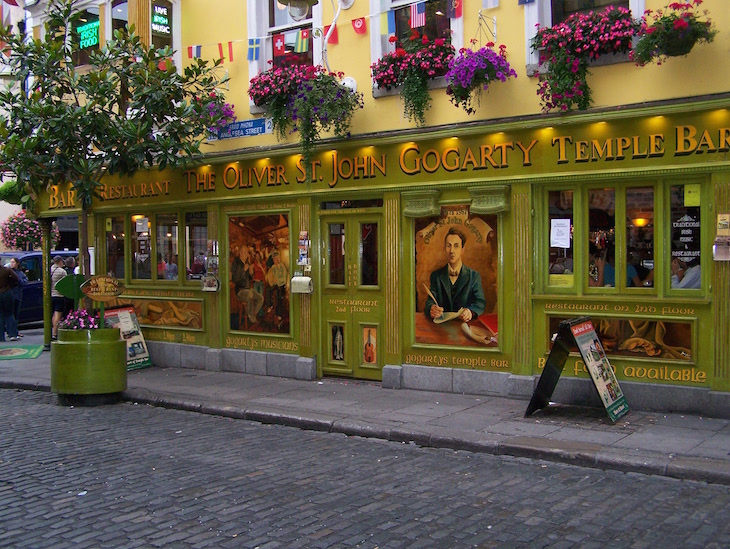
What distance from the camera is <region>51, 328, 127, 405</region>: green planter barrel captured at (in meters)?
10.8

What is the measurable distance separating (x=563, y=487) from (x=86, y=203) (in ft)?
29.2

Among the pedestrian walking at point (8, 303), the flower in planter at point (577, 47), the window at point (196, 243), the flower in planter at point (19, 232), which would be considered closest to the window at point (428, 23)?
the flower in planter at point (577, 47)

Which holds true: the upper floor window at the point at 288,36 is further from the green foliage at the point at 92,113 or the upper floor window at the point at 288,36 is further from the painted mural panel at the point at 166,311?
the painted mural panel at the point at 166,311

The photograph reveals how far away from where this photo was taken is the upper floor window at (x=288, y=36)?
1220 cm

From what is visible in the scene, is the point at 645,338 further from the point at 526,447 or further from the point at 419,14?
the point at 419,14

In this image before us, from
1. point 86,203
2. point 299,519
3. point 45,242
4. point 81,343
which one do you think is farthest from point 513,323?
point 45,242

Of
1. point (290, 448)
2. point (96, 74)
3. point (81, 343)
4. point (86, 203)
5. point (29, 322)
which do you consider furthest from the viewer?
point (29, 322)

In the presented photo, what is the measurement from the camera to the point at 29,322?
2197cm

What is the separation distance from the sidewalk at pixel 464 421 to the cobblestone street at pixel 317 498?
183 millimetres

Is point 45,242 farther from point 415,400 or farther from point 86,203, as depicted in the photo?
point 415,400

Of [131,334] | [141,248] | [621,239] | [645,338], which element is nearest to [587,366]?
[645,338]

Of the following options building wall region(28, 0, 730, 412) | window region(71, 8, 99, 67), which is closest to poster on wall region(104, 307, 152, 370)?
building wall region(28, 0, 730, 412)

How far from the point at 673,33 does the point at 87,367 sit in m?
8.60

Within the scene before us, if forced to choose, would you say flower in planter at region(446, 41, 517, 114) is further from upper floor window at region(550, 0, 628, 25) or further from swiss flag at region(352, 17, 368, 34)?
swiss flag at region(352, 17, 368, 34)
